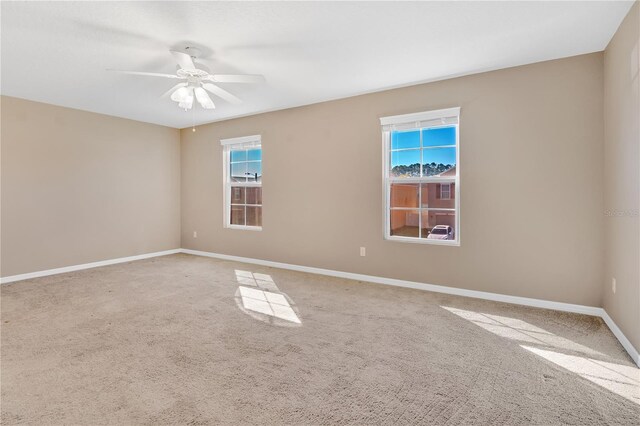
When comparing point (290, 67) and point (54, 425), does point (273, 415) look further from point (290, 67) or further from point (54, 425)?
point (290, 67)

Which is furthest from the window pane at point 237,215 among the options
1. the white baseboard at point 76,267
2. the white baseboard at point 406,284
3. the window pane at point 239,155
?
the white baseboard at point 76,267

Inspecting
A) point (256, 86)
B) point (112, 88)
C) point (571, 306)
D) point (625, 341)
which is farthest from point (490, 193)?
point (112, 88)

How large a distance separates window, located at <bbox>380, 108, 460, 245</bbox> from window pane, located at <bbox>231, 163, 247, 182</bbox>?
8.63 ft

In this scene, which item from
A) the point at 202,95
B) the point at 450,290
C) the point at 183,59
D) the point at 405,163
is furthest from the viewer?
the point at 405,163

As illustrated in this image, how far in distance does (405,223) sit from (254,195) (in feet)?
8.72

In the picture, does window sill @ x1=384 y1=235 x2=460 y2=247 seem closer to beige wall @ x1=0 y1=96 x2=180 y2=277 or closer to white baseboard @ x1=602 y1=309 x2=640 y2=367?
white baseboard @ x1=602 y1=309 x2=640 y2=367

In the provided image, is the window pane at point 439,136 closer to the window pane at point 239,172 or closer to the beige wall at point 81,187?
the window pane at point 239,172

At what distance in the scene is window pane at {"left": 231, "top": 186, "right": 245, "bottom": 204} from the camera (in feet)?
18.8

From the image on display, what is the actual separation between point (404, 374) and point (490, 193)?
A: 7.58 ft

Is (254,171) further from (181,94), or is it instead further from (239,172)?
(181,94)

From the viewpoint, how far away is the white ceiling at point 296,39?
2348 millimetres

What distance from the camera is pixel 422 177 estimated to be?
12.9ft

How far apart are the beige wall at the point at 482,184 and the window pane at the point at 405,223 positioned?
0.55 feet

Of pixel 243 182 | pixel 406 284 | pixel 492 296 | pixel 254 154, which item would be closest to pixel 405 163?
pixel 406 284
